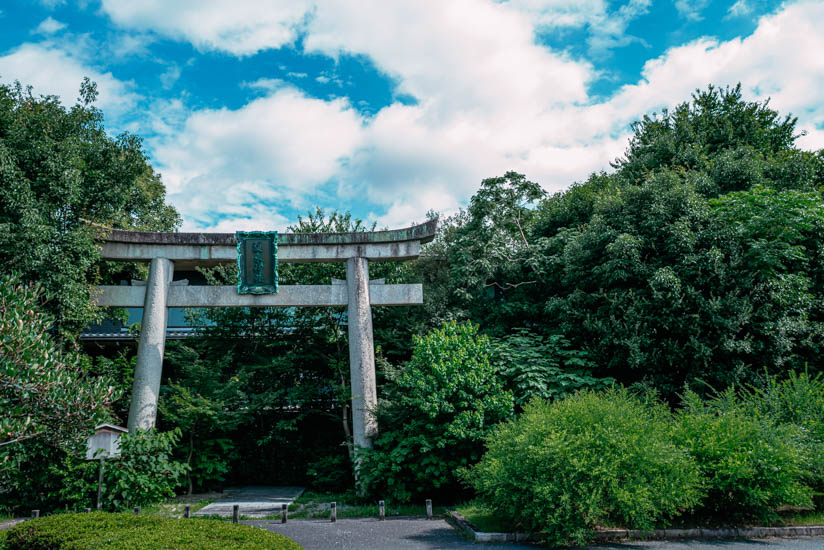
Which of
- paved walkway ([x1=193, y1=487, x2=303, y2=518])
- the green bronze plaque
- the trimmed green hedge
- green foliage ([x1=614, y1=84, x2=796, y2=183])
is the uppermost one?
green foliage ([x1=614, y1=84, x2=796, y2=183])

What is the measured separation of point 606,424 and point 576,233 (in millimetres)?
7940

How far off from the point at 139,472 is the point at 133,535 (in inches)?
212

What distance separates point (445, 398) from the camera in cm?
1085

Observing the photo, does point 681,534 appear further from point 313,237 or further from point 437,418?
point 313,237

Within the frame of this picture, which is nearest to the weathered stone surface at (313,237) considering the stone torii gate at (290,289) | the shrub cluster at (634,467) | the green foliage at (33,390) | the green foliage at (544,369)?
the stone torii gate at (290,289)

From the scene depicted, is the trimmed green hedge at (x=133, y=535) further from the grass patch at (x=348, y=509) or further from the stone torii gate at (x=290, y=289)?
the stone torii gate at (x=290, y=289)

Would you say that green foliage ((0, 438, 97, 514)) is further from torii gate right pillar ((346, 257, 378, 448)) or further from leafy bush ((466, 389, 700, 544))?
leafy bush ((466, 389, 700, 544))

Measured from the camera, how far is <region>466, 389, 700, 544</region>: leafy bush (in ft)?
24.6

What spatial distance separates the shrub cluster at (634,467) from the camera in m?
7.54

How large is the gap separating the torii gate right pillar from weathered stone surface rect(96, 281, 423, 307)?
272 millimetres

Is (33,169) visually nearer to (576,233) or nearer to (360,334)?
(360,334)

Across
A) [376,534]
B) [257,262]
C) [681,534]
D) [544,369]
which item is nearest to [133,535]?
[376,534]

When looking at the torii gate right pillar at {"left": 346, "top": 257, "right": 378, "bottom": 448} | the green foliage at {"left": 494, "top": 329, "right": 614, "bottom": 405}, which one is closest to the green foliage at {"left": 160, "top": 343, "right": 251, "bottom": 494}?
the torii gate right pillar at {"left": 346, "top": 257, "right": 378, "bottom": 448}

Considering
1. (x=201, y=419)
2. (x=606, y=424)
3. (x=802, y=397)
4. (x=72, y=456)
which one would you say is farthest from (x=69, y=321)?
(x=802, y=397)
